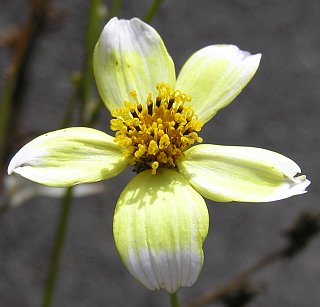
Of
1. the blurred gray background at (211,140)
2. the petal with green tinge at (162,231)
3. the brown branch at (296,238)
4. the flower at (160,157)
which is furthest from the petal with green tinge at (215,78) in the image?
the blurred gray background at (211,140)

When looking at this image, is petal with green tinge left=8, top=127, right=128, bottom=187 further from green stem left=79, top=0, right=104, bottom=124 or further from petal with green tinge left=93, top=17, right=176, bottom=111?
green stem left=79, top=0, right=104, bottom=124

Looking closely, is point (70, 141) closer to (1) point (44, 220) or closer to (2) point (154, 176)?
(2) point (154, 176)

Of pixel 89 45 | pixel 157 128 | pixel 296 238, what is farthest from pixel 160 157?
pixel 296 238

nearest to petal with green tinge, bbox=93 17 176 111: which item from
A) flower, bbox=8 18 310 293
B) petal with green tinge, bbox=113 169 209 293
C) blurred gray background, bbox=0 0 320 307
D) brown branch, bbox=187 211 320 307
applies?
flower, bbox=8 18 310 293

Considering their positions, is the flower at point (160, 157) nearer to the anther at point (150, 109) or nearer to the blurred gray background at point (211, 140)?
the anther at point (150, 109)

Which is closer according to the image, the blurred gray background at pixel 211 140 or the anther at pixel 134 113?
the anther at pixel 134 113

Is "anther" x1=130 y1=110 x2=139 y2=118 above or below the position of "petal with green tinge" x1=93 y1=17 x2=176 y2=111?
below

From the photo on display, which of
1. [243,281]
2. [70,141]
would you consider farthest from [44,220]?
[70,141]

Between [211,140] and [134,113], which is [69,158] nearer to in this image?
[134,113]
